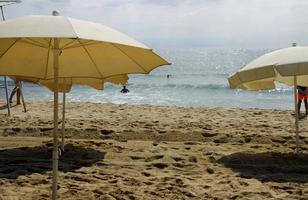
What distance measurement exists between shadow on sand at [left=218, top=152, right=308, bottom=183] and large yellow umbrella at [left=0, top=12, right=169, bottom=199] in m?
2.54

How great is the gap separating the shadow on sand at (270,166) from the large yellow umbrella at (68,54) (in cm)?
254

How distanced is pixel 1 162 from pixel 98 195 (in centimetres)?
250

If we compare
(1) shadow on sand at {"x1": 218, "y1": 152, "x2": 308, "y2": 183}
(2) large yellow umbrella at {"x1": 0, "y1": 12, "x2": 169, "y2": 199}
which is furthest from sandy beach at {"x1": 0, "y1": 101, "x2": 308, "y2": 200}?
(2) large yellow umbrella at {"x1": 0, "y1": 12, "x2": 169, "y2": 199}

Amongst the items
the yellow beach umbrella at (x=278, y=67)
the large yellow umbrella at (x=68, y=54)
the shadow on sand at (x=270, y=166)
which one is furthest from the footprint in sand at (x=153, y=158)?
the large yellow umbrella at (x=68, y=54)

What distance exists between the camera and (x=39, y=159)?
25.2 ft

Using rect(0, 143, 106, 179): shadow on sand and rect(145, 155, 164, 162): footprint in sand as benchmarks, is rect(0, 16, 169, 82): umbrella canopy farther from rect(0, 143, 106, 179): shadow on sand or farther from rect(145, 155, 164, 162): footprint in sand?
rect(145, 155, 164, 162): footprint in sand

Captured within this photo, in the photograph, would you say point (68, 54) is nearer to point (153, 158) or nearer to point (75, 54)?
point (75, 54)

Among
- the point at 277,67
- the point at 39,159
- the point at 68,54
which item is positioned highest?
the point at 68,54

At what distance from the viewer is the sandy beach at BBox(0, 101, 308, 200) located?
601cm

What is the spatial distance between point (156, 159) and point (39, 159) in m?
2.03

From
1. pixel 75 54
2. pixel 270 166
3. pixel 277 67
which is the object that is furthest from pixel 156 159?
pixel 277 67

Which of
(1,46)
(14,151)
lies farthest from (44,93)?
(1,46)

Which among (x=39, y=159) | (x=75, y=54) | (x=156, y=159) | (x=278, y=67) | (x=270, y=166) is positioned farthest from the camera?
(x=156, y=159)

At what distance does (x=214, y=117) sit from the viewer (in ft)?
45.2
